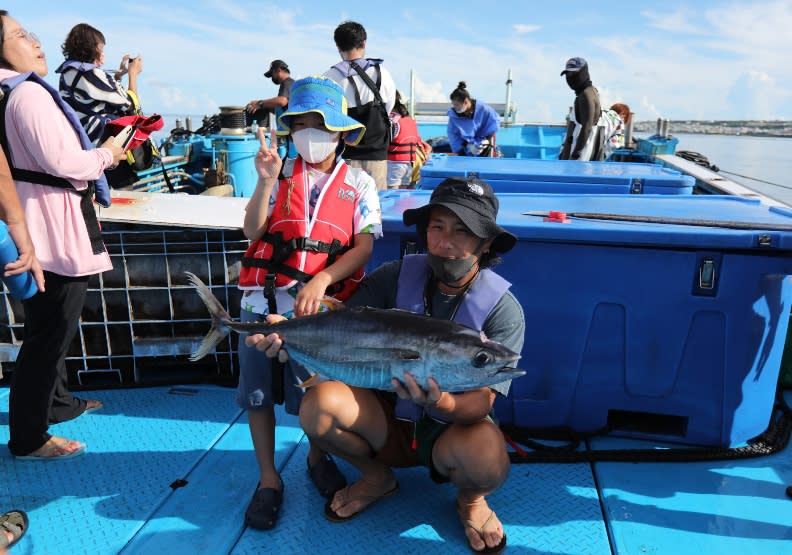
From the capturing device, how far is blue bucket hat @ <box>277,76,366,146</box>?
2.18 metres

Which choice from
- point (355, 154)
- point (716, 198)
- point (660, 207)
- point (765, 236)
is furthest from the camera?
point (355, 154)

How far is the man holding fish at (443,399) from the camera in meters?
2.03

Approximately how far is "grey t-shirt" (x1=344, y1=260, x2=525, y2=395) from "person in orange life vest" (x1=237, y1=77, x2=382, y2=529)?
85 millimetres

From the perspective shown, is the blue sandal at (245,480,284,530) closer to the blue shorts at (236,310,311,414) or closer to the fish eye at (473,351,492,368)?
the blue shorts at (236,310,311,414)

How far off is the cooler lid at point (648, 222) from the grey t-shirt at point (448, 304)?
416 mm

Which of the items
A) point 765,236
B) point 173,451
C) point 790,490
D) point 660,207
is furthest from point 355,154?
point 790,490

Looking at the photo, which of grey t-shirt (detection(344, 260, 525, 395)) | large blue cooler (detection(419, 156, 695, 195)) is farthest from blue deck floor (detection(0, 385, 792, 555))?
large blue cooler (detection(419, 156, 695, 195))

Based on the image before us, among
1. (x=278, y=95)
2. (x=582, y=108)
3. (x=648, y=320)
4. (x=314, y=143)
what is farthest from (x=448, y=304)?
(x=278, y=95)

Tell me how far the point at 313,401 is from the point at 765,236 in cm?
197

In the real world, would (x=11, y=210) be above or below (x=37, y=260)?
above

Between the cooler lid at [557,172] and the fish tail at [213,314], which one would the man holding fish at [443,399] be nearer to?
the fish tail at [213,314]

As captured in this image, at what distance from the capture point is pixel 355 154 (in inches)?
197

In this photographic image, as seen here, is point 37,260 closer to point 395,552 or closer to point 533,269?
point 395,552

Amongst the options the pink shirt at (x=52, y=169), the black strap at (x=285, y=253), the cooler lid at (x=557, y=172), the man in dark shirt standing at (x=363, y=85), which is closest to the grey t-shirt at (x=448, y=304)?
the black strap at (x=285, y=253)
